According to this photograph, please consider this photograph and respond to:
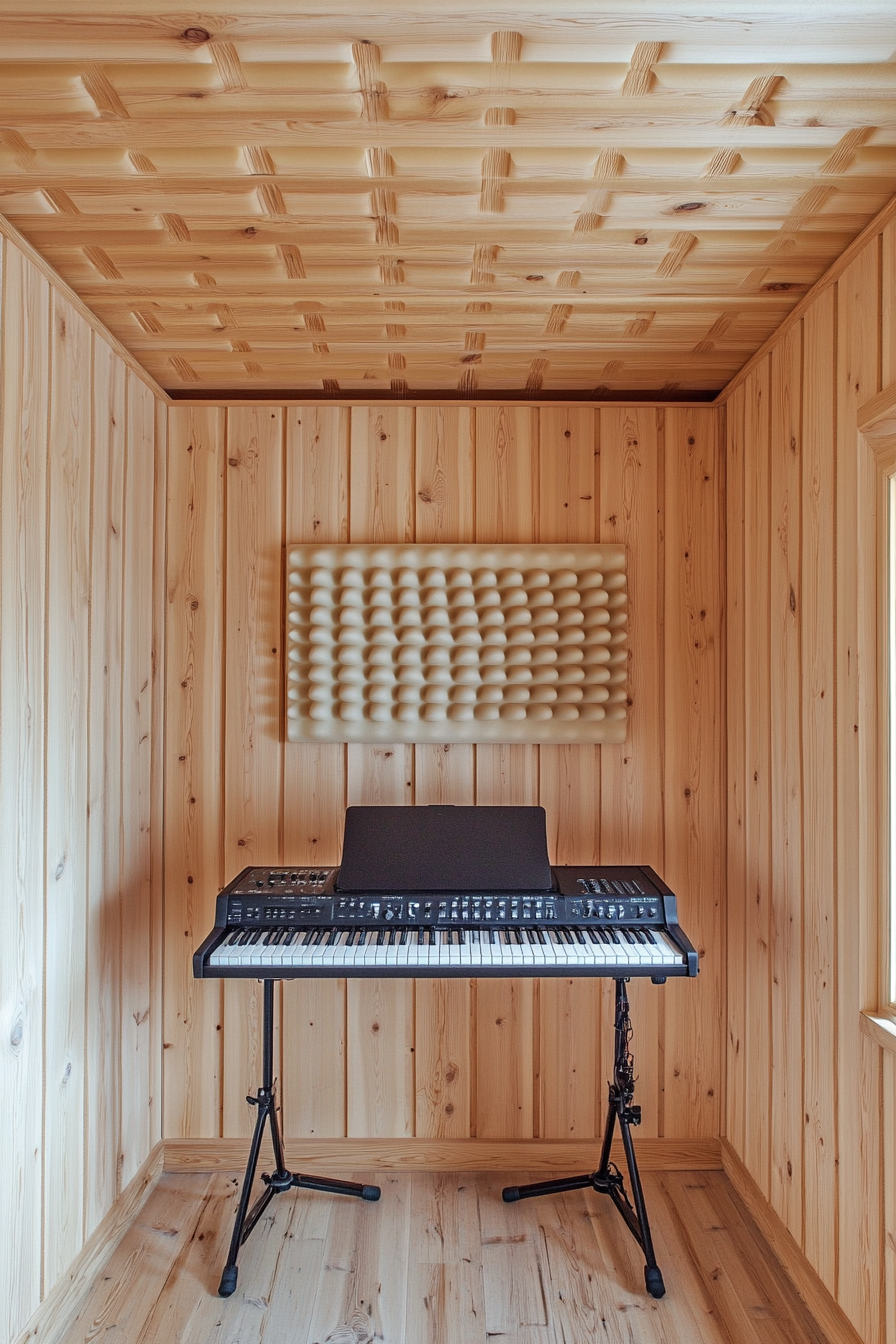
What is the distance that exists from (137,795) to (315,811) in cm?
57

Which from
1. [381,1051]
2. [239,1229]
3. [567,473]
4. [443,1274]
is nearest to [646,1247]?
[443,1274]

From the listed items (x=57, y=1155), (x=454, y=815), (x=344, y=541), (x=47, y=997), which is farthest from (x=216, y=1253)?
(x=344, y=541)

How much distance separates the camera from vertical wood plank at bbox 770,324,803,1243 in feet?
6.84

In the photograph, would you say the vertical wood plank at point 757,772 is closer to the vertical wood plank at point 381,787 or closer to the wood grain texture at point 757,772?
the wood grain texture at point 757,772

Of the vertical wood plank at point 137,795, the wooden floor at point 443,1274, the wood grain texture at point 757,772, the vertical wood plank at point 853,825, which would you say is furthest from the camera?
the vertical wood plank at point 137,795

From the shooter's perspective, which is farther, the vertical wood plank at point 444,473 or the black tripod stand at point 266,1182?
the vertical wood plank at point 444,473

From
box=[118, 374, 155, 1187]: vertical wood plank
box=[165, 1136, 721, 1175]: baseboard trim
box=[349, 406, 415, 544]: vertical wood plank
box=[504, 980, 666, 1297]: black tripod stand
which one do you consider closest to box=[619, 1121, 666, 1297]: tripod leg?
box=[504, 980, 666, 1297]: black tripod stand

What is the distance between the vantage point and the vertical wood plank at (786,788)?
209 centimetres

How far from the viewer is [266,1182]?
7.67 feet

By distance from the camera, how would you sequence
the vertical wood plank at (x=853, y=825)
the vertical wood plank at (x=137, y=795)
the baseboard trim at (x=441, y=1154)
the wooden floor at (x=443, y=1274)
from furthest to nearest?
the baseboard trim at (x=441, y=1154), the vertical wood plank at (x=137, y=795), the wooden floor at (x=443, y=1274), the vertical wood plank at (x=853, y=825)

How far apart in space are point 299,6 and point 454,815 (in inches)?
71.6

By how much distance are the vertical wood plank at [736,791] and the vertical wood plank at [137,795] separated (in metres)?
1.91

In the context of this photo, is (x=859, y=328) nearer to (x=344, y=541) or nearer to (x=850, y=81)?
(x=850, y=81)

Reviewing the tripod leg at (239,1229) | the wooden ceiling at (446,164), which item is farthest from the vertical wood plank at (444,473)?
the tripod leg at (239,1229)
